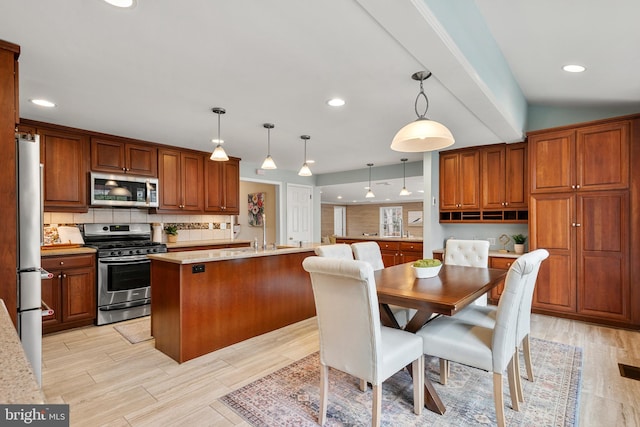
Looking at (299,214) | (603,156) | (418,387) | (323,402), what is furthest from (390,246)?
(323,402)

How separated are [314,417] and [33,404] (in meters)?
1.76

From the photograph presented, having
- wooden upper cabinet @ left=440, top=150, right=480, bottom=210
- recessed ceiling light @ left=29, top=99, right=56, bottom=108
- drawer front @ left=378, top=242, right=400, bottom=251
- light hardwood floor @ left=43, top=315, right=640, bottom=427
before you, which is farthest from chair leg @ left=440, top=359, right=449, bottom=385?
recessed ceiling light @ left=29, top=99, right=56, bottom=108

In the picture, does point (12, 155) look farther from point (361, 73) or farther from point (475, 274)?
point (475, 274)

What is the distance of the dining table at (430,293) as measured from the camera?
194 cm

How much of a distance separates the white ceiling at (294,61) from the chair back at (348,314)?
49.4 inches

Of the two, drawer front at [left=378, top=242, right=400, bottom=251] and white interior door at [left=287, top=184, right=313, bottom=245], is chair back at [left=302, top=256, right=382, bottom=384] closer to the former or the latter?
drawer front at [left=378, top=242, right=400, bottom=251]

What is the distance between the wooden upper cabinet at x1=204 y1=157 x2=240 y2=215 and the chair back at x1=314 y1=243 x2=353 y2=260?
279cm

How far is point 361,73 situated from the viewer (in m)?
2.38

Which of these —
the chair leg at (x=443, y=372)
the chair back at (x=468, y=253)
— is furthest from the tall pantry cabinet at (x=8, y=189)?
the chair back at (x=468, y=253)

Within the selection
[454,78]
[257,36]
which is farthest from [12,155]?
[454,78]

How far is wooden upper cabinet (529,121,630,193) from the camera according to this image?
11.4 feet

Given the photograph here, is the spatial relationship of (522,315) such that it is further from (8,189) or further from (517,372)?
(8,189)

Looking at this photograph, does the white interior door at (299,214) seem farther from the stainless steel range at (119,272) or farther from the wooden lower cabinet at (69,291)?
the wooden lower cabinet at (69,291)

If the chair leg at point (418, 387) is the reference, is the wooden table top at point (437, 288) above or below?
above
